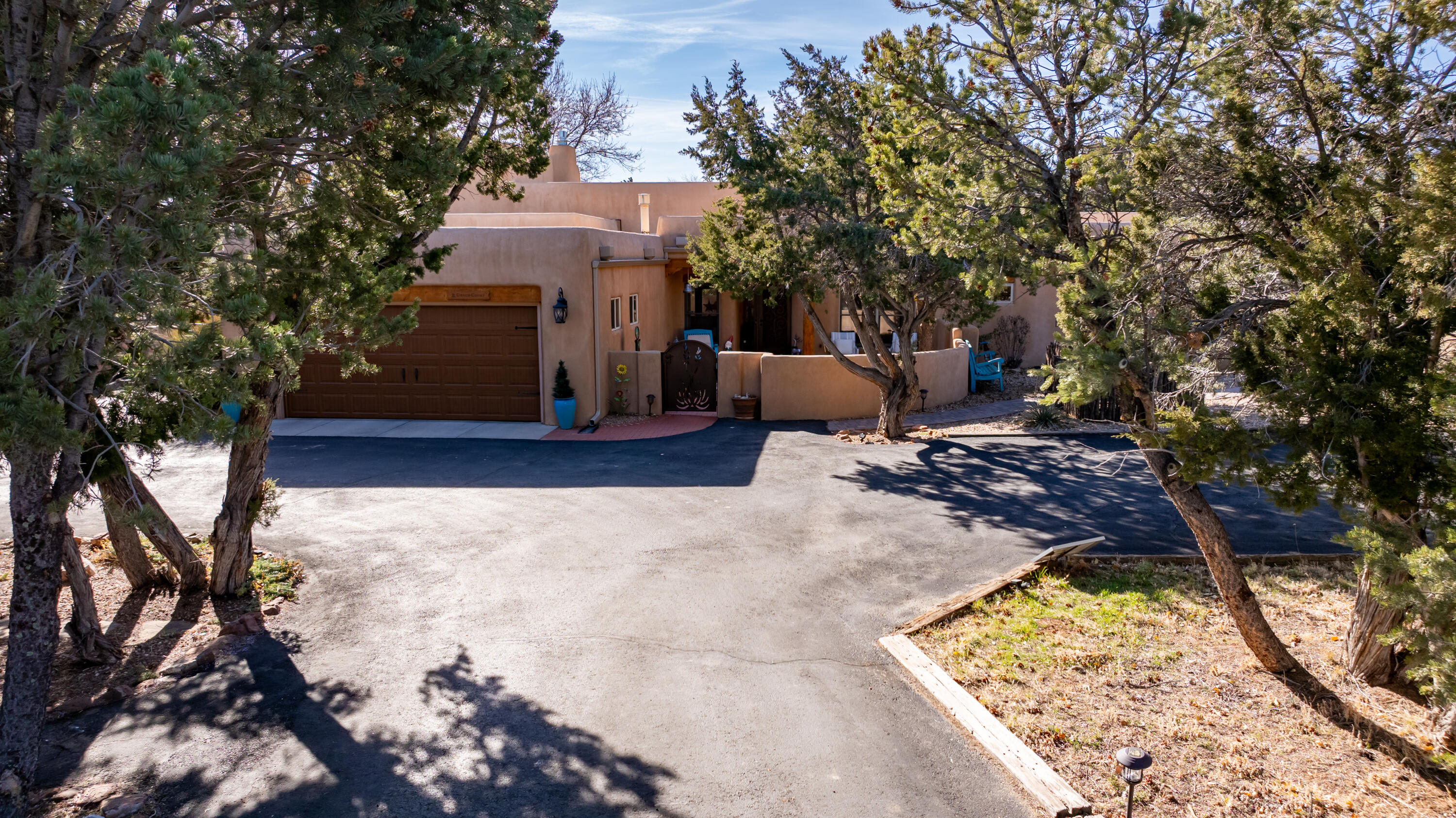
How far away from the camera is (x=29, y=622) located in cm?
522

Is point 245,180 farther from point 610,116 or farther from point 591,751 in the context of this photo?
point 610,116

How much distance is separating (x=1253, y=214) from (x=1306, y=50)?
4.07 ft

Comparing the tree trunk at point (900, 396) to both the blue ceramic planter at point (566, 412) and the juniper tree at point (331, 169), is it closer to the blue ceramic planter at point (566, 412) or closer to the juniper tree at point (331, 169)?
the blue ceramic planter at point (566, 412)

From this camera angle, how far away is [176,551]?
8.27m

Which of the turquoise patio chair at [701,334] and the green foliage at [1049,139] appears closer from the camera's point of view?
the green foliage at [1049,139]

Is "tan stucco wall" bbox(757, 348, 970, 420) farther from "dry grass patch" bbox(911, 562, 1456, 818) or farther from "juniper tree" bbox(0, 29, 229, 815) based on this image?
"juniper tree" bbox(0, 29, 229, 815)

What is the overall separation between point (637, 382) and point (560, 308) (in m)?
2.43

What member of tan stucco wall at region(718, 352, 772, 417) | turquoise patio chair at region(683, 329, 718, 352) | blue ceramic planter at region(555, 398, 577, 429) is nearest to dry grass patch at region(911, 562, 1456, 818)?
tan stucco wall at region(718, 352, 772, 417)

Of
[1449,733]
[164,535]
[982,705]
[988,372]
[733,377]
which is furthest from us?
[988,372]

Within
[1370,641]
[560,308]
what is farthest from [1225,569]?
[560,308]

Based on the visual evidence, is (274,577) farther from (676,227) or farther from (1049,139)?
(676,227)

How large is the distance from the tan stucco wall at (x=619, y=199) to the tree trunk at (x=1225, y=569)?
18.8 metres

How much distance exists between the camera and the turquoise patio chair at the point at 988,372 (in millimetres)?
21047

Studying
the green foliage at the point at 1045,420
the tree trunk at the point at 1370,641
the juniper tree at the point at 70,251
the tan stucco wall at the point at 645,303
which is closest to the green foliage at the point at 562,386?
the tan stucco wall at the point at 645,303
